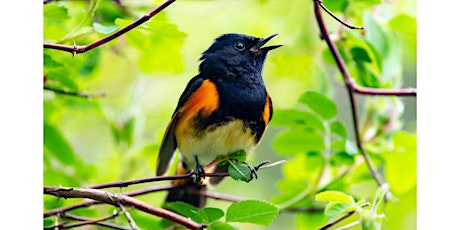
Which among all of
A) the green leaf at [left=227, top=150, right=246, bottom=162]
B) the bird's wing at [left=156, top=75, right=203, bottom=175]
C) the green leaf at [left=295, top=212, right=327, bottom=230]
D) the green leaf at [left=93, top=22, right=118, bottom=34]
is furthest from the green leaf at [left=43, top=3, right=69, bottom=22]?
the green leaf at [left=295, top=212, right=327, bottom=230]

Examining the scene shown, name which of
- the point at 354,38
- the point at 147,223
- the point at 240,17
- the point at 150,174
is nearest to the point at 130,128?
the point at 150,174

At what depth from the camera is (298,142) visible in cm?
141

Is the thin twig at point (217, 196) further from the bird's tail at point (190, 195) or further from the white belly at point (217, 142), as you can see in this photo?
the white belly at point (217, 142)

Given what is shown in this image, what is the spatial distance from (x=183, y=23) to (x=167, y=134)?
10.2 inches

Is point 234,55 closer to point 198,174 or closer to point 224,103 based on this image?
point 224,103

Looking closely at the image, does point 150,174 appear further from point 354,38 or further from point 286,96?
point 354,38

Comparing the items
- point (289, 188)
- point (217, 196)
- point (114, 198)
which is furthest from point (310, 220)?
point (114, 198)

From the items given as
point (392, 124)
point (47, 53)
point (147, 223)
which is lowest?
point (147, 223)

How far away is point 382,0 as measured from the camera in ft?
4.85

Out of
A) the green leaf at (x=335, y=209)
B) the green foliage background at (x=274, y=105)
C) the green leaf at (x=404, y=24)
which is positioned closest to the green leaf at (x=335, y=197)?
the green leaf at (x=335, y=209)

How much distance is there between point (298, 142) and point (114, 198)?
0.48m

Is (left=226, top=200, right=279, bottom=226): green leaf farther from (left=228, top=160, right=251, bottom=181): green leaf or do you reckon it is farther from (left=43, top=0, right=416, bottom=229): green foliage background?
(left=43, top=0, right=416, bottom=229): green foliage background
